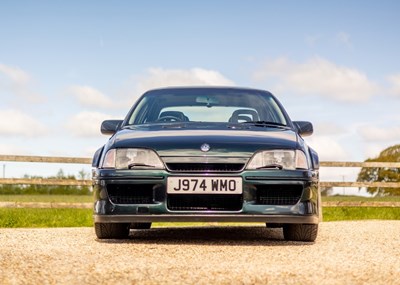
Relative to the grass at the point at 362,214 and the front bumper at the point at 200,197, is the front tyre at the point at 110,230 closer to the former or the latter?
the front bumper at the point at 200,197

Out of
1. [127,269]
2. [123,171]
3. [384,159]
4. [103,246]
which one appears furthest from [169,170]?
[384,159]

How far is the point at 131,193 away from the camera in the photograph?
6406 mm

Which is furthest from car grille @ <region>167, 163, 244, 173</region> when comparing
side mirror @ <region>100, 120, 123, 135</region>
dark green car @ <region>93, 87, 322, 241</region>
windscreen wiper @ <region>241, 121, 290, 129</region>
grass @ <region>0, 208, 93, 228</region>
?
grass @ <region>0, 208, 93, 228</region>

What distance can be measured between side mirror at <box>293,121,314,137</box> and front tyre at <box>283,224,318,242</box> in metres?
1.01

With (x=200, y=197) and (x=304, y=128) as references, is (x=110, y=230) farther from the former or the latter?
(x=304, y=128)

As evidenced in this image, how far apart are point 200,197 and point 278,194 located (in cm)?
69

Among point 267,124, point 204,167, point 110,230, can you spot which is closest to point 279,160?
point 204,167

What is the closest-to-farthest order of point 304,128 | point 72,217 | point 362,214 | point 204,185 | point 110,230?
point 204,185, point 110,230, point 304,128, point 72,217, point 362,214

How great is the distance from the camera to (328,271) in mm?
4898

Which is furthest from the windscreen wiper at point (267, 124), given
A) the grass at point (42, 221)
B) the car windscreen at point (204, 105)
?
the grass at point (42, 221)

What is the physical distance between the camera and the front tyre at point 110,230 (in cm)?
698

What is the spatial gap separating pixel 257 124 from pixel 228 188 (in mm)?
1199

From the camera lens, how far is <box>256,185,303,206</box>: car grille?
635cm

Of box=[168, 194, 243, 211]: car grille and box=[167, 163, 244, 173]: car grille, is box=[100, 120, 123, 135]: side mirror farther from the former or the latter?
box=[168, 194, 243, 211]: car grille
